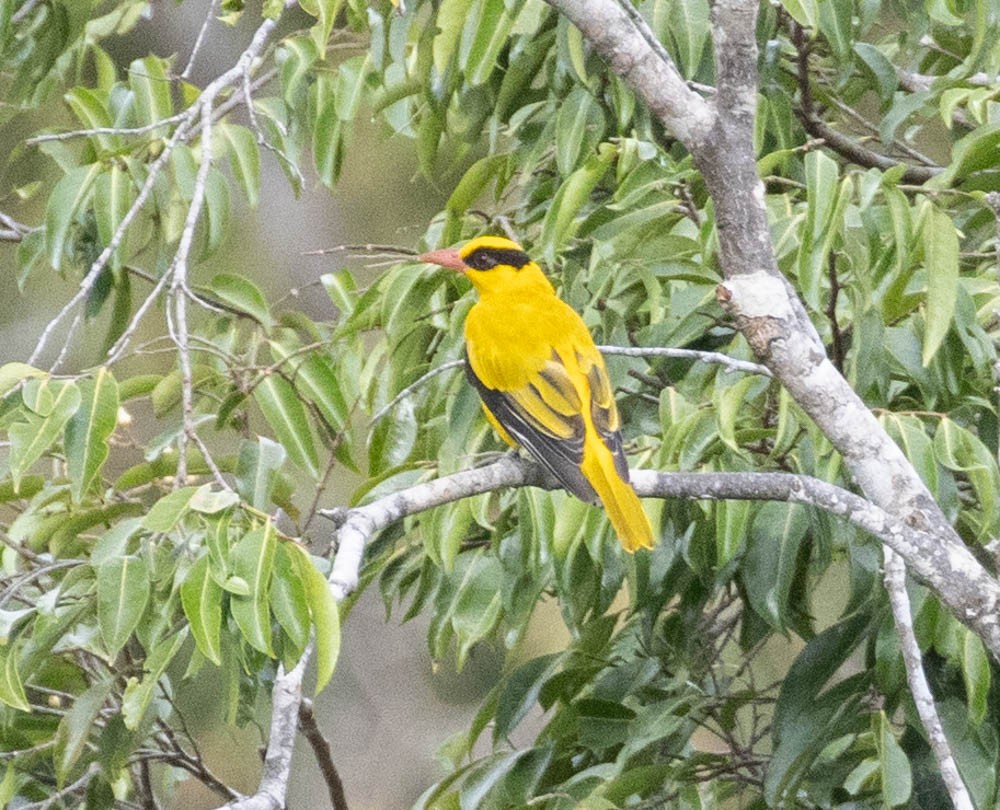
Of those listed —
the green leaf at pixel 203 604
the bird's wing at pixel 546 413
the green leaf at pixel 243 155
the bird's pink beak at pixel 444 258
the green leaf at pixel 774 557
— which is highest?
the green leaf at pixel 243 155

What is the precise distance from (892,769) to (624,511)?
23.9 inches

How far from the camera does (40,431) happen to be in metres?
2.03

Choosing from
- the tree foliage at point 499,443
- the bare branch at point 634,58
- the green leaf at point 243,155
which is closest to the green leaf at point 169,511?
the tree foliage at point 499,443

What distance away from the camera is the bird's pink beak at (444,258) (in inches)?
115

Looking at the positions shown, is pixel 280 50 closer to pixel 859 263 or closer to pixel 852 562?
pixel 859 263

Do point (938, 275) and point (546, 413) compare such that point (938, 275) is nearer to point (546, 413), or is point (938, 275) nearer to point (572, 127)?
point (572, 127)

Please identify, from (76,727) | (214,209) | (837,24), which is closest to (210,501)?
(76,727)

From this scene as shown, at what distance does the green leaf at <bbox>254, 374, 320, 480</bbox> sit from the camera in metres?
2.73

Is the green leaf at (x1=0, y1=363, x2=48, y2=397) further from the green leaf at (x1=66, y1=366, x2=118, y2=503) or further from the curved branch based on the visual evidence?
the curved branch

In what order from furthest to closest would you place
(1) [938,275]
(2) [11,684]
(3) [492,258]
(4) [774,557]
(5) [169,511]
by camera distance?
(3) [492,258] → (4) [774,557] → (1) [938,275] → (2) [11,684] → (5) [169,511]

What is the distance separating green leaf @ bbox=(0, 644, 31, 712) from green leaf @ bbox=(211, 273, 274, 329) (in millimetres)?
1084

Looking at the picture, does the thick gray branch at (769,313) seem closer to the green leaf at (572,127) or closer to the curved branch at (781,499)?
the curved branch at (781,499)

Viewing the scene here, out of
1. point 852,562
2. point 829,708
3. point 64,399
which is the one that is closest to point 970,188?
point 852,562

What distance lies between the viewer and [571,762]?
3.19 metres
